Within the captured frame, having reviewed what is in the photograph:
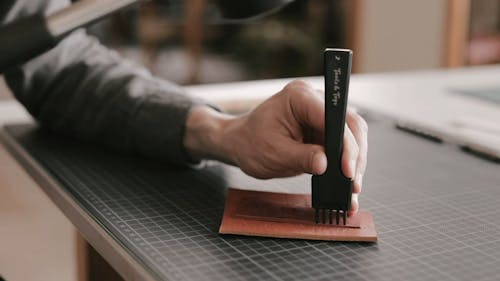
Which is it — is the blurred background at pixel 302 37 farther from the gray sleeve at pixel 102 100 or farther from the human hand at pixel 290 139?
the human hand at pixel 290 139

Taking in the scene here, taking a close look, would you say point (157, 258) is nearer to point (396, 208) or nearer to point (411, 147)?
point (396, 208)

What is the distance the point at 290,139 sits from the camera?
786 millimetres

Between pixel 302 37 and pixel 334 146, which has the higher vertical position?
pixel 334 146

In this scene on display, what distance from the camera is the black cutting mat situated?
651 mm

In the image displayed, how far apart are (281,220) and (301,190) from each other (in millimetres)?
130

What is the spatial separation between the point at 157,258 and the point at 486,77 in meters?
1.15

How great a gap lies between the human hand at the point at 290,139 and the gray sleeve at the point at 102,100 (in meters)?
0.12

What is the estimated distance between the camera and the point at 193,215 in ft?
2.55

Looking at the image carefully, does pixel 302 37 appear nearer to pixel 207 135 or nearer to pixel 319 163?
pixel 207 135

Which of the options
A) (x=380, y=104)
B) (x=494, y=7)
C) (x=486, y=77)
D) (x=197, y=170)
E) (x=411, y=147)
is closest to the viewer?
(x=197, y=170)

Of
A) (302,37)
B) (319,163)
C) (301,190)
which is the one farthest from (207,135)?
(302,37)

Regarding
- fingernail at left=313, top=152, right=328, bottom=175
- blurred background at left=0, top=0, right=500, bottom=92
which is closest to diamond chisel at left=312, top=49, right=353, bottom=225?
fingernail at left=313, top=152, right=328, bottom=175

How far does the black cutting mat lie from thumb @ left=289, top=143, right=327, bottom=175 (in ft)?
0.23

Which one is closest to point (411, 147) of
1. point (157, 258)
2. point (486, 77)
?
point (157, 258)
